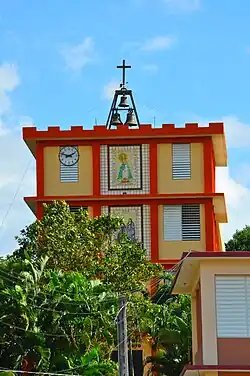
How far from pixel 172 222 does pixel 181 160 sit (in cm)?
346

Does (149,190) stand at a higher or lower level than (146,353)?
higher

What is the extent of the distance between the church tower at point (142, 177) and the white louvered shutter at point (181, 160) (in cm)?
5

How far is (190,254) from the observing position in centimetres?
3092

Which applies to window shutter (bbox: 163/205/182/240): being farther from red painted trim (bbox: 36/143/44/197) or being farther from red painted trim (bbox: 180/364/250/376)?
red painted trim (bbox: 180/364/250/376)

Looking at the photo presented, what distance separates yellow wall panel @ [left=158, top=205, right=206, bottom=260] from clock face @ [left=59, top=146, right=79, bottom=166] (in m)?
5.37

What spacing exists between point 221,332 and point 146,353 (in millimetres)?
24527

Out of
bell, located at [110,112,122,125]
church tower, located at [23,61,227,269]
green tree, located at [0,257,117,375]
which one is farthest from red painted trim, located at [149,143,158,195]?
green tree, located at [0,257,117,375]

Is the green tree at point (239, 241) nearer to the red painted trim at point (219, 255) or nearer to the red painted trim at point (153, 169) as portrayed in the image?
the red painted trim at point (153, 169)

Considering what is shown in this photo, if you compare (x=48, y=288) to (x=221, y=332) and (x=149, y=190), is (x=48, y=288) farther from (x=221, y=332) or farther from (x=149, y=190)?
(x=149, y=190)

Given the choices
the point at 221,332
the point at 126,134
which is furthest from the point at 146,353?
the point at 221,332

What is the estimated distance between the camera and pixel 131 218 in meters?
61.0

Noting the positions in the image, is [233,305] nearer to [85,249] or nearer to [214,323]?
[214,323]

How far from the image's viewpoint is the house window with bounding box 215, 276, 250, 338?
31250 millimetres

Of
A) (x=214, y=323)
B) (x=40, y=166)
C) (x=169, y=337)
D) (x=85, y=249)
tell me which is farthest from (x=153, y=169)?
(x=214, y=323)
